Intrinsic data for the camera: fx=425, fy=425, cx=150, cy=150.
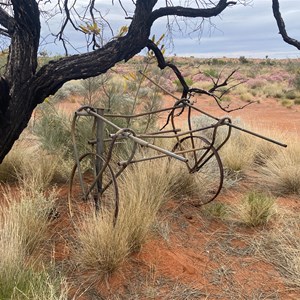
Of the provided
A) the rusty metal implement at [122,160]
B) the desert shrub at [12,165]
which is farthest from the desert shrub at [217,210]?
the desert shrub at [12,165]

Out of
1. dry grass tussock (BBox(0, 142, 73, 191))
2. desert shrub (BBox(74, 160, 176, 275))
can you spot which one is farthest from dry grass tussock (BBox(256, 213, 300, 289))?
dry grass tussock (BBox(0, 142, 73, 191))

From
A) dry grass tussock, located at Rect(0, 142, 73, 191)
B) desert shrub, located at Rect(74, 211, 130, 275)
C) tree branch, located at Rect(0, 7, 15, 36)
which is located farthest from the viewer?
dry grass tussock, located at Rect(0, 142, 73, 191)

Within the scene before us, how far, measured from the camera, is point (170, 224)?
13.8 ft

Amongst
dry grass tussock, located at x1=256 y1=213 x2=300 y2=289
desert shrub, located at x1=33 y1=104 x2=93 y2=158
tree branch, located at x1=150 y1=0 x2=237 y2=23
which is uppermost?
tree branch, located at x1=150 y1=0 x2=237 y2=23

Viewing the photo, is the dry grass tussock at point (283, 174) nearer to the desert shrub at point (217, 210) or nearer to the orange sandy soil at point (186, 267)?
the desert shrub at point (217, 210)

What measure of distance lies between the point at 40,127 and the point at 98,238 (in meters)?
4.03

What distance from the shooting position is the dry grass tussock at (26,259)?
8.24ft

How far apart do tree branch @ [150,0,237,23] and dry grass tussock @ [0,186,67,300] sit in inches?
91.6

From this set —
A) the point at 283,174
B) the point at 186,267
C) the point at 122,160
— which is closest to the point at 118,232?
the point at 186,267

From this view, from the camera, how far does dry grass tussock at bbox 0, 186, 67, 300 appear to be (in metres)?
2.51

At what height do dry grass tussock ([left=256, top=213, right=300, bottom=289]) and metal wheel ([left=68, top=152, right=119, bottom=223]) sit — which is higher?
metal wheel ([left=68, top=152, right=119, bottom=223])

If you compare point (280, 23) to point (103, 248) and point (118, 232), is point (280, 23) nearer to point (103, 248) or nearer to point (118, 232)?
point (118, 232)

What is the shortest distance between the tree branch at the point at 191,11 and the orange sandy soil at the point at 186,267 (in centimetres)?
212

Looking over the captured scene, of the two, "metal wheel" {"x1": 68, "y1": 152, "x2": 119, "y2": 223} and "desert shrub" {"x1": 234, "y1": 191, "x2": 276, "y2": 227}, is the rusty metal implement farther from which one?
"desert shrub" {"x1": 234, "y1": 191, "x2": 276, "y2": 227}
